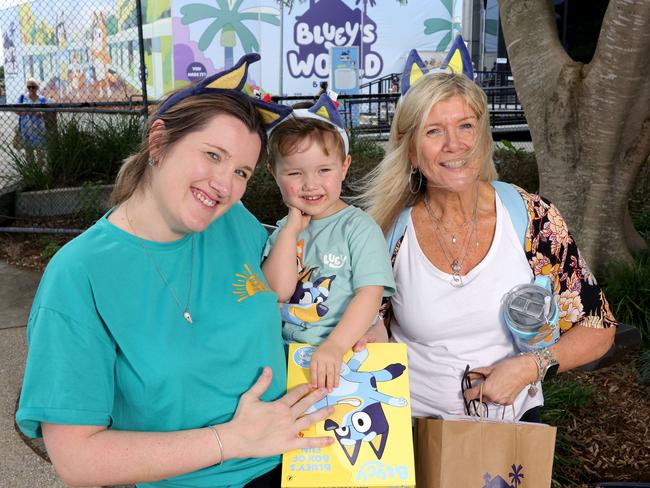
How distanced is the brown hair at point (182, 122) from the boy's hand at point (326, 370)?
2.18 ft

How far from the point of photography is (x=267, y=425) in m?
1.69

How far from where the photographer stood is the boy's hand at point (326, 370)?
6.18 feet

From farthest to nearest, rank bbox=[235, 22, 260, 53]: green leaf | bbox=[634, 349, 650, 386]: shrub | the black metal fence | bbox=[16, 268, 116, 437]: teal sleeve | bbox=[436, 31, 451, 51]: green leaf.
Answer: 1. bbox=[235, 22, 260, 53]: green leaf
2. bbox=[436, 31, 451, 51]: green leaf
3. the black metal fence
4. bbox=[634, 349, 650, 386]: shrub
5. bbox=[16, 268, 116, 437]: teal sleeve

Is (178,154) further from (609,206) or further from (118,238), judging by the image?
(609,206)

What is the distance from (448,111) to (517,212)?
1.39 feet

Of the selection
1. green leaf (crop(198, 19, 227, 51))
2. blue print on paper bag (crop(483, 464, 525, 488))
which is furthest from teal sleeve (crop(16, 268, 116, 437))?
green leaf (crop(198, 19, 227, 51))

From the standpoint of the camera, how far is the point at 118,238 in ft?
5.32

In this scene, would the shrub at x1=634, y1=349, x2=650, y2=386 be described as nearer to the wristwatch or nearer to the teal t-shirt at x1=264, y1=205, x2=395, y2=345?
the wristwatch

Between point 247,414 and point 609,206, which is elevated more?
point 609,206

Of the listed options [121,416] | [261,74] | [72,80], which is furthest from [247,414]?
[72,80]

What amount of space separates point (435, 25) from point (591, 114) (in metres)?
12.6

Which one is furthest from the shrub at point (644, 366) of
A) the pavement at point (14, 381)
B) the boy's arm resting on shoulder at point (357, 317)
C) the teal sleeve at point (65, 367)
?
the teal sleeve at point (65, 367)

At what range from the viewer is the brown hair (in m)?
1.64

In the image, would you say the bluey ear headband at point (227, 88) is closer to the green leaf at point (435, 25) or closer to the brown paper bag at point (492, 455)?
the brown paper bag at point (492, 455)
